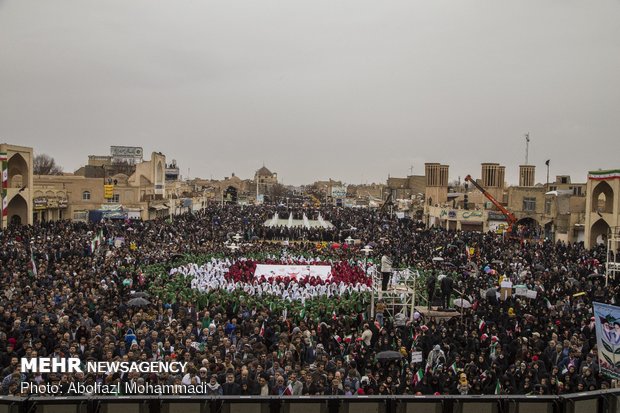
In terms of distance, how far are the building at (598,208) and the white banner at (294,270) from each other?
62.6ft

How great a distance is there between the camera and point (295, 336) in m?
12.3

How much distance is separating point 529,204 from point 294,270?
3123 cm

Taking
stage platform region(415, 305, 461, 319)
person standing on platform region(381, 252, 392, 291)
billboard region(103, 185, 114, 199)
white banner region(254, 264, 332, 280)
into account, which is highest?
billboard region(103, 185, 114, 199)

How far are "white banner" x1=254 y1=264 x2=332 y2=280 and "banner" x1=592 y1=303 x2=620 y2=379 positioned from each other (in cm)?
1469

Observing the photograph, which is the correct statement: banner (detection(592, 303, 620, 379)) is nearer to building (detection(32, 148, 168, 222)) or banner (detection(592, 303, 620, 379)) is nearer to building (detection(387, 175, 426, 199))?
building (detection(32, 148, 168, 222))

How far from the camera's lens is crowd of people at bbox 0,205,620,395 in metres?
9.31

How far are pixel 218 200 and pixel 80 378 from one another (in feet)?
303

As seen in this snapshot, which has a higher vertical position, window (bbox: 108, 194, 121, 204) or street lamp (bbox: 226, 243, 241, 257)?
window (bbox: 108, 194, 121, 204)

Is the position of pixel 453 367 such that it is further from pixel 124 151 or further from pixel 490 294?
pixel 124 151

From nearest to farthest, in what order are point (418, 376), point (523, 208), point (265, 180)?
point (418, 376), point (523, 208), point (265, 180)

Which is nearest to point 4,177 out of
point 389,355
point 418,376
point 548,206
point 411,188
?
point 389,355

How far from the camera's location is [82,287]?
1675 cm

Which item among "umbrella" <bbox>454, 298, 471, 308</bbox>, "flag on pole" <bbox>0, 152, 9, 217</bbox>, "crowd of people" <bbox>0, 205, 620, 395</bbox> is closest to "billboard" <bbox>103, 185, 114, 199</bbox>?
"flag on pole" <bbox>0, 152, 9, 217</bbox>

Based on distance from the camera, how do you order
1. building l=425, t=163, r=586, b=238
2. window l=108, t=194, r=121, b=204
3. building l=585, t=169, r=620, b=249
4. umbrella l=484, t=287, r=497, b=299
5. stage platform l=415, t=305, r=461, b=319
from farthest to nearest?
window l=108, t=194, r=121, b=204 < building l=425, t=163, r=586, b=238 < building l=585, t=169, r=620, b=249 < umbrella l=484, t=287, r=497, b=299 < stage platform l=415, t=305, r=461, b=319
